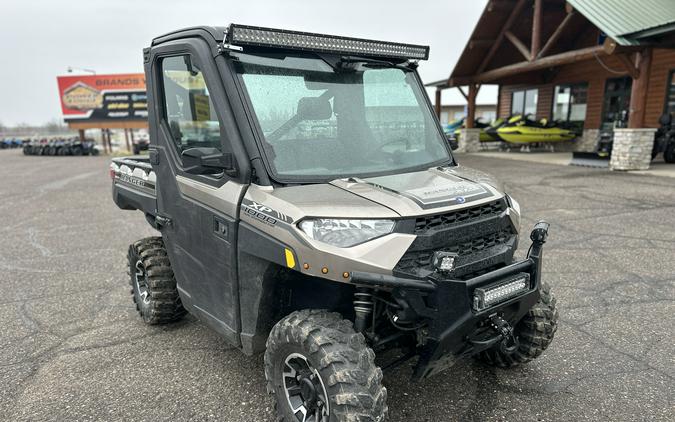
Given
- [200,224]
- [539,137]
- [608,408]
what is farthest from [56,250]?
[539,137]

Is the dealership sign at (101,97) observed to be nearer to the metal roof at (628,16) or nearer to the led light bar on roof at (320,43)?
the metal roof at (628,16)

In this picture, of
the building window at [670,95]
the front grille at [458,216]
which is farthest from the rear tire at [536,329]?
the building window at [670,95]

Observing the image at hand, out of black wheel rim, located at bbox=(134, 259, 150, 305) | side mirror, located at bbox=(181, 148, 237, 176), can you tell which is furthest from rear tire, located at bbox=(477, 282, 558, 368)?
black wheel rim, located at bbox=(134, 259, 150, 305)

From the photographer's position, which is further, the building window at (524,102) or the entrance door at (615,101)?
the building window at (524,102)

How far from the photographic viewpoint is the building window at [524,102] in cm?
2422

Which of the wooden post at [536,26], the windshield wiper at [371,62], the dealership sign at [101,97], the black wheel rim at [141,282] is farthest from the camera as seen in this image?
the dealership sign at [101,97]

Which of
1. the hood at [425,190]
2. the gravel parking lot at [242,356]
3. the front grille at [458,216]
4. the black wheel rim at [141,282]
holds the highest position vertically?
the hood at [425,190]

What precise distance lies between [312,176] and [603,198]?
9131mm

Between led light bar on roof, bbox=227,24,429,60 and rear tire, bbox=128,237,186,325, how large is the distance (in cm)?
223

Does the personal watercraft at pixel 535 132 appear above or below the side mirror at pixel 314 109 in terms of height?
below

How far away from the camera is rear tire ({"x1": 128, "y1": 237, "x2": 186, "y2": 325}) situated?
12.9 feet

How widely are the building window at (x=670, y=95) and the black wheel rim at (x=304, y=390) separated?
63.2 ft

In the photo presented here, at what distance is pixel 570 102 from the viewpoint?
863 inches

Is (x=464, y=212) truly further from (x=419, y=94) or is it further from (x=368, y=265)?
(x=419, y=94)
